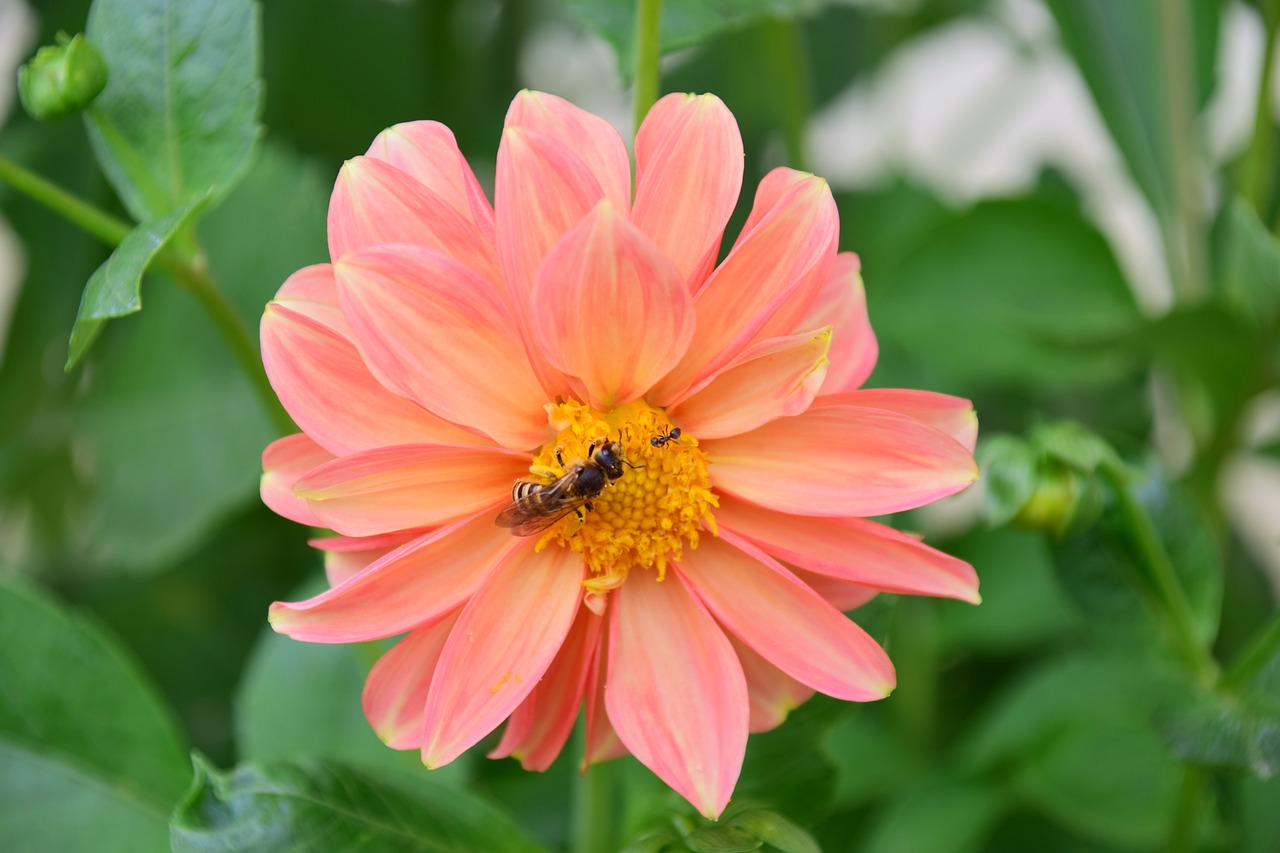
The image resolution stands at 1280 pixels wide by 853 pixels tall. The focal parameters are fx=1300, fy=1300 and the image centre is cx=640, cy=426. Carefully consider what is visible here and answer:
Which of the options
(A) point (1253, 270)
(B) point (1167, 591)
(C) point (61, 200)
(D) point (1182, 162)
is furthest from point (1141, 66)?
(C) point (61, 200)

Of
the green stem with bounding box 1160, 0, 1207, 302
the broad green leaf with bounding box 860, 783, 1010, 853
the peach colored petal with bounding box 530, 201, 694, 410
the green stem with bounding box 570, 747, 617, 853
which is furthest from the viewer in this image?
the green stem with bounding box 1160, 0, 1207, 302

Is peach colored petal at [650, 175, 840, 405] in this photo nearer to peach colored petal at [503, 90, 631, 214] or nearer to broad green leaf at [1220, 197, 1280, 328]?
peach colored petal at [503, 90, 631, 214]

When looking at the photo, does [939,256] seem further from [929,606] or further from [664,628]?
[664,628]

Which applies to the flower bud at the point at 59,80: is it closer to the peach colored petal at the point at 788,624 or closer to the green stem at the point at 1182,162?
the peach colored petal at the point at 788,624

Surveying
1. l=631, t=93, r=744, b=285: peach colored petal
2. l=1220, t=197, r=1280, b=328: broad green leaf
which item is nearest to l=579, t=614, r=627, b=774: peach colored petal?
l=631, t=93, r=744, b=285: peach colored petal

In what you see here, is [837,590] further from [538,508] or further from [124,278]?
[124,278]
